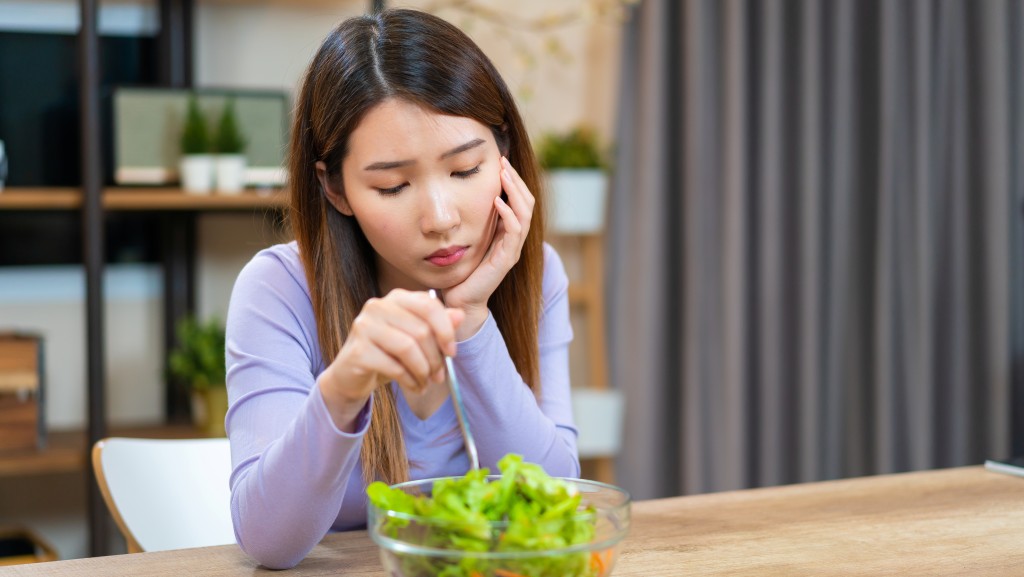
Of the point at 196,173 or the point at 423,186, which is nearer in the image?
the point at 423,186

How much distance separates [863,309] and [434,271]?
1.51 m

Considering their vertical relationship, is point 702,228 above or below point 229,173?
below

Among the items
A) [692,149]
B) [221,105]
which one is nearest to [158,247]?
[221,105]

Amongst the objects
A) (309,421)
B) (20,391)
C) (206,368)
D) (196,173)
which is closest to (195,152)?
(196,173)

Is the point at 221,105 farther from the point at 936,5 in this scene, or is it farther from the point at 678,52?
the point at 936,5

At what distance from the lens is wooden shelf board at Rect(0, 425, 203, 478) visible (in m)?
2.39

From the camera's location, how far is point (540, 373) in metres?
1.49

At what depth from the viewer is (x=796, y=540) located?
111 centimetres

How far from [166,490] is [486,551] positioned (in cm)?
76

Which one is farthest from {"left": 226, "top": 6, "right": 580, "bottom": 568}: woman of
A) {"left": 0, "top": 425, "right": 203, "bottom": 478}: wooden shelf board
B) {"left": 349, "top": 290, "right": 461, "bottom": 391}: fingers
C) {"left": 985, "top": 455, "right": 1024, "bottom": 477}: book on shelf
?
{"left": 0, "top": 425, "right": 203, "bottom": 478}: wooden shelf board

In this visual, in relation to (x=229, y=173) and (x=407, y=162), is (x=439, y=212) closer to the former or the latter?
(x=407, y=162)

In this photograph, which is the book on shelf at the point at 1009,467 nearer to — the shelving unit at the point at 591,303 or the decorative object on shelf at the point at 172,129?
the decorative object on shelf at the point at 172,129

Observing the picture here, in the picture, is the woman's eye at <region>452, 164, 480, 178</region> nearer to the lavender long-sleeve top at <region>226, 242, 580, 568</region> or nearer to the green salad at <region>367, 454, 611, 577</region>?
the lavender long-sleeve top at <region>226, 242, 580, 568</region>

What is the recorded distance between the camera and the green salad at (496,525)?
0.74 m
